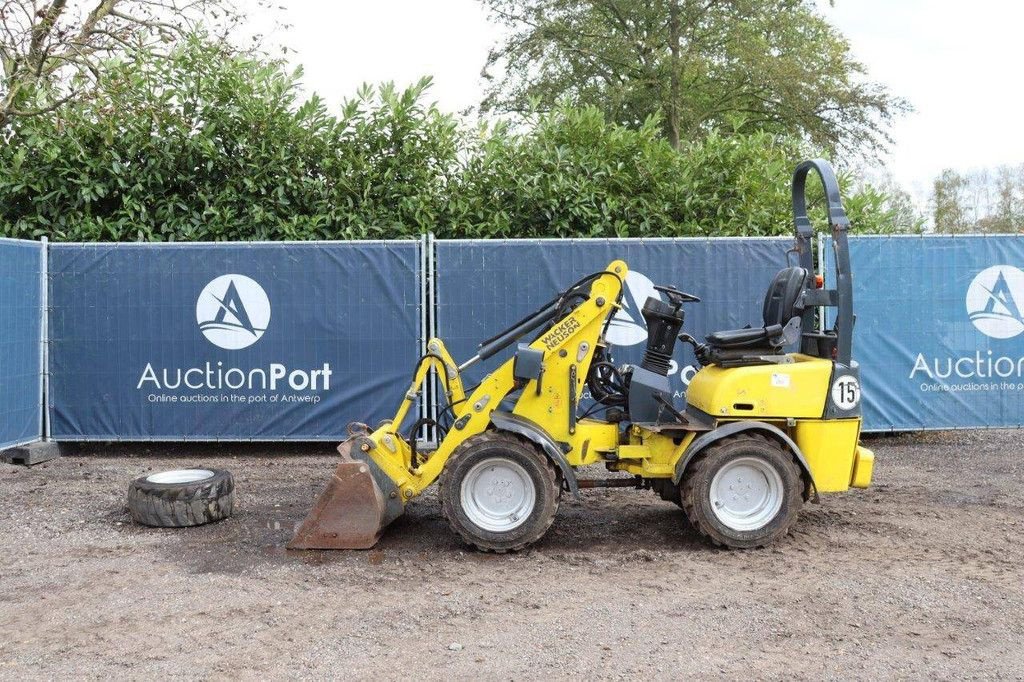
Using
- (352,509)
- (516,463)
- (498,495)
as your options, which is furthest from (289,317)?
(516,463)

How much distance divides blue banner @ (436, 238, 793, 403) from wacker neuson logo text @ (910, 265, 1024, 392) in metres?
2.12

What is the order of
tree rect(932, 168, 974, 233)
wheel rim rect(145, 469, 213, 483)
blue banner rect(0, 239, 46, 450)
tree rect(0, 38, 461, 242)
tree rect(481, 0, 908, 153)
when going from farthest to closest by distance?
tree rect(932, 168, 974, 233), tree rect(481, 0, 908, 153), tree rect(0, 38, 461, 242), blue banner rect(0, 239, 46, 450), wheel rim rect(145, 469, 213, 483)

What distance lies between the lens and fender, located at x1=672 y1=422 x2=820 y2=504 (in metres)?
6.15

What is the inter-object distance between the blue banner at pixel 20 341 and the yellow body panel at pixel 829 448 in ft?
24.4

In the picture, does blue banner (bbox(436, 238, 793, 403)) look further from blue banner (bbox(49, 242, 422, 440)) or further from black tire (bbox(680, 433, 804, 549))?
black tire (bbox(680, 433, 804, 549))

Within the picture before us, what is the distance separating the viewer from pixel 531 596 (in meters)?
5.39

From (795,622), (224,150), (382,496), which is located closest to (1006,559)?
(795,622)

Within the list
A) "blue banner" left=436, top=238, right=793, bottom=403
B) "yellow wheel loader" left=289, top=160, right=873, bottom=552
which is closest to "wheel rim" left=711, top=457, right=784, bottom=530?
"yellow wheel loader" left=289, top=160, right=873, bottom=552

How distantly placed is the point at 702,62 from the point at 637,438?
21514mm

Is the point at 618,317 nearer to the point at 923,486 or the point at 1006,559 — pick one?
the point at 923,486

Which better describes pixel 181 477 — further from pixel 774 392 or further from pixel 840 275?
pixel 840 275

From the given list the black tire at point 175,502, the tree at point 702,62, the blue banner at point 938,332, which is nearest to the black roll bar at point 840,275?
the blue banner at point 938,332

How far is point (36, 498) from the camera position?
792cm

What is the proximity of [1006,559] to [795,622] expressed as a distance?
200 cm
